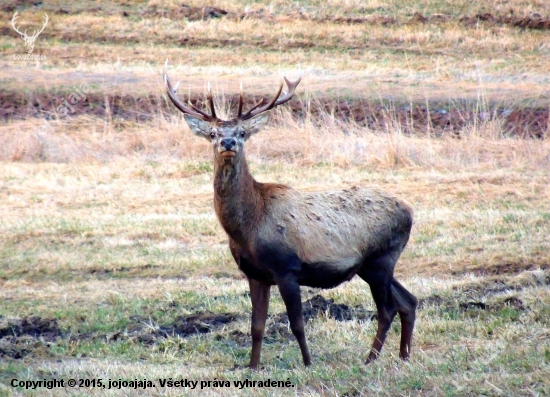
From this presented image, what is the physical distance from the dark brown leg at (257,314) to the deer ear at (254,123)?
133 cm

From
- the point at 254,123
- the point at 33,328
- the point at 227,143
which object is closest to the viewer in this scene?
the point at 227,143

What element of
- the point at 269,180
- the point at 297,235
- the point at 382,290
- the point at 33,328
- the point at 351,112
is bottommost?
the point at 269,180

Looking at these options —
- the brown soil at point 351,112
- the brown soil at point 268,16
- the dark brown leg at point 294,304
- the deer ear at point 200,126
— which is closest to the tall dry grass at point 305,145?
the brown soil at point 351,112

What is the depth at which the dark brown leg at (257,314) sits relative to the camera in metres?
7.49

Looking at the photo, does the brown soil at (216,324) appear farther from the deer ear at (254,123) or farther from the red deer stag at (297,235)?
the deer ear at (254,123)

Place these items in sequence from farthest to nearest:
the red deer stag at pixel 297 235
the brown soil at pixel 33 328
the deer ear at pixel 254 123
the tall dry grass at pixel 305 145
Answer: the tall dry grass at pixel 305 145, the brown soil at pixel 33 328, the deer ear at pixel 254 123, the red deer stag at pixel 297 235

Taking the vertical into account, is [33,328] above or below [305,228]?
below

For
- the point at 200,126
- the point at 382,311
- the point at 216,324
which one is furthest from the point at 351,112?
the point at 382,311

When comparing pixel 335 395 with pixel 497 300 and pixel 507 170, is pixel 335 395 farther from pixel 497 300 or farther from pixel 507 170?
pixel 507 170

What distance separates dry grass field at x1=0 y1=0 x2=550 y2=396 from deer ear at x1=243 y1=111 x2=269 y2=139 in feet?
6.82

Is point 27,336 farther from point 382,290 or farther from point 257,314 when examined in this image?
point 382,290

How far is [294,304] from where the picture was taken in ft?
23.6

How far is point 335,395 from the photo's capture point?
6094 millimetres

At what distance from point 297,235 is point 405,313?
125 centimetres
